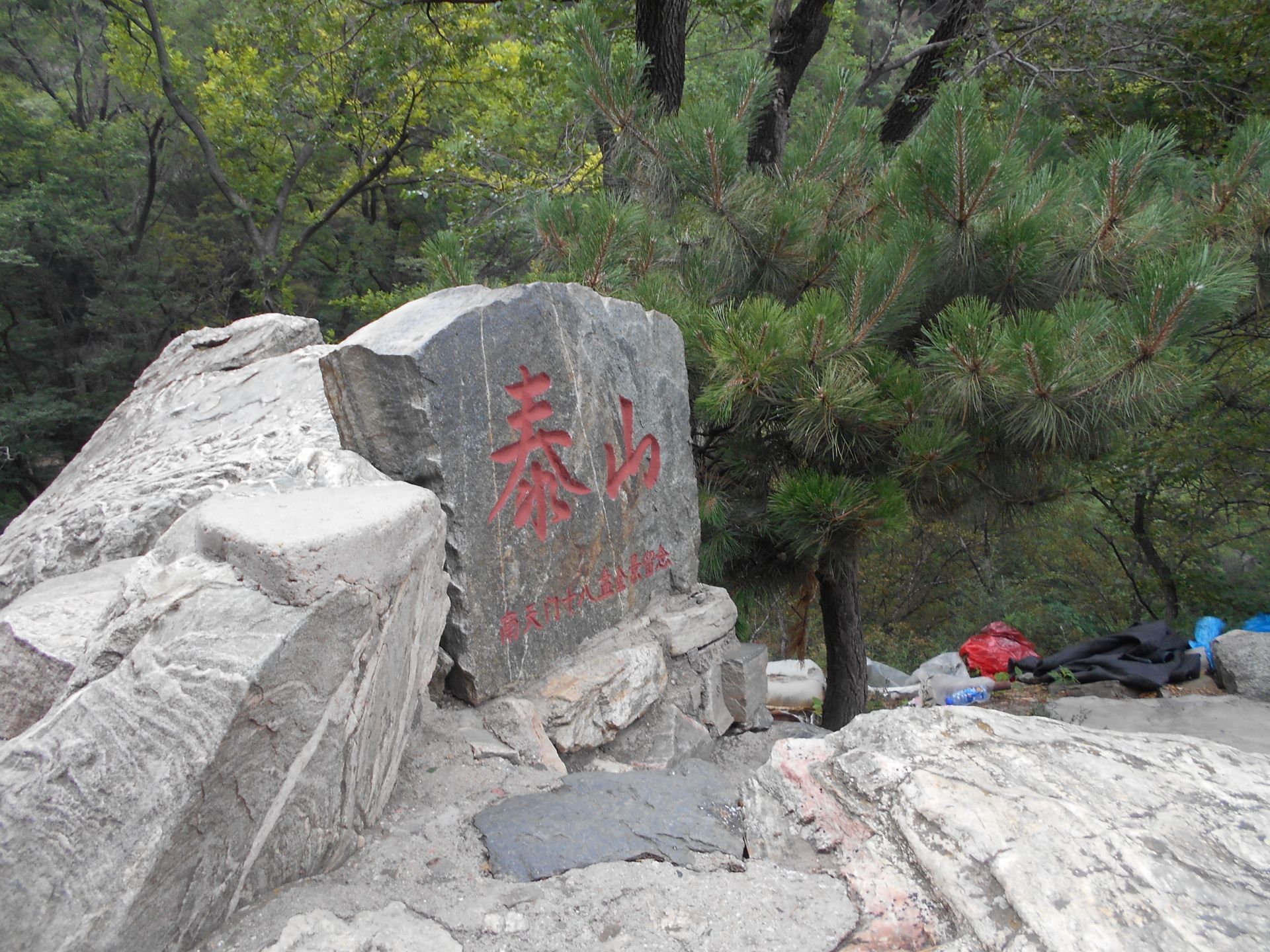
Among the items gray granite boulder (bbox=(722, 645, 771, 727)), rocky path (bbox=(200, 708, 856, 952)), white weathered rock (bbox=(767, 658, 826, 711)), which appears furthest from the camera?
white weathered rock (bbox=(767, 658, 826, 711))

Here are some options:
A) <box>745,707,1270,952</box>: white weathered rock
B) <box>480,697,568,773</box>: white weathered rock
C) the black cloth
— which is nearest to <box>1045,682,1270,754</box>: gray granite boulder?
the black cloth

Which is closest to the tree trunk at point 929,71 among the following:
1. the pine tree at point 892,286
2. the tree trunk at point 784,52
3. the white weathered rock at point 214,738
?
the tree trunk at point 784,52

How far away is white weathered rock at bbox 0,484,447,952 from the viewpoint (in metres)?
1.29

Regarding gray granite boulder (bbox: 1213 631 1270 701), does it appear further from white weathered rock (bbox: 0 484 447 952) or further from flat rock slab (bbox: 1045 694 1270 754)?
white weathered rock (bbox: 0 484 447 952)

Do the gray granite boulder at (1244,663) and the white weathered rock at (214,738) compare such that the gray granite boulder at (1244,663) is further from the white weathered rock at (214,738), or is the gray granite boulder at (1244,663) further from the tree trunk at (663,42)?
the white weathered rock at (214,738)

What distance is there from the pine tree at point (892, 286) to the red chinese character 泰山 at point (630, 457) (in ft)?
0.85

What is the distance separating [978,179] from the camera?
3240 mm

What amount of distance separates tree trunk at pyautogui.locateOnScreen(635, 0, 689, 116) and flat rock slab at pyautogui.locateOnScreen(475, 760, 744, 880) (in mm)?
3644

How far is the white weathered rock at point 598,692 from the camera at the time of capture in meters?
2.65

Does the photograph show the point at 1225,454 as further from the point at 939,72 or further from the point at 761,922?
the point at 761,922

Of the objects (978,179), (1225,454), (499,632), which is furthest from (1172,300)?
(1225,454)

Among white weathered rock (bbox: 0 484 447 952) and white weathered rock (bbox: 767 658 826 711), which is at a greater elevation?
white weathered rock (bbox: 0 484 447 952)

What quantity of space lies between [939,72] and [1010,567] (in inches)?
211

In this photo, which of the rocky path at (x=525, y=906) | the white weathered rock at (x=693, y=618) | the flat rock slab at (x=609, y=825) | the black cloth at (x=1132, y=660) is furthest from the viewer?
the black cloth at (x=1132, y=660)
